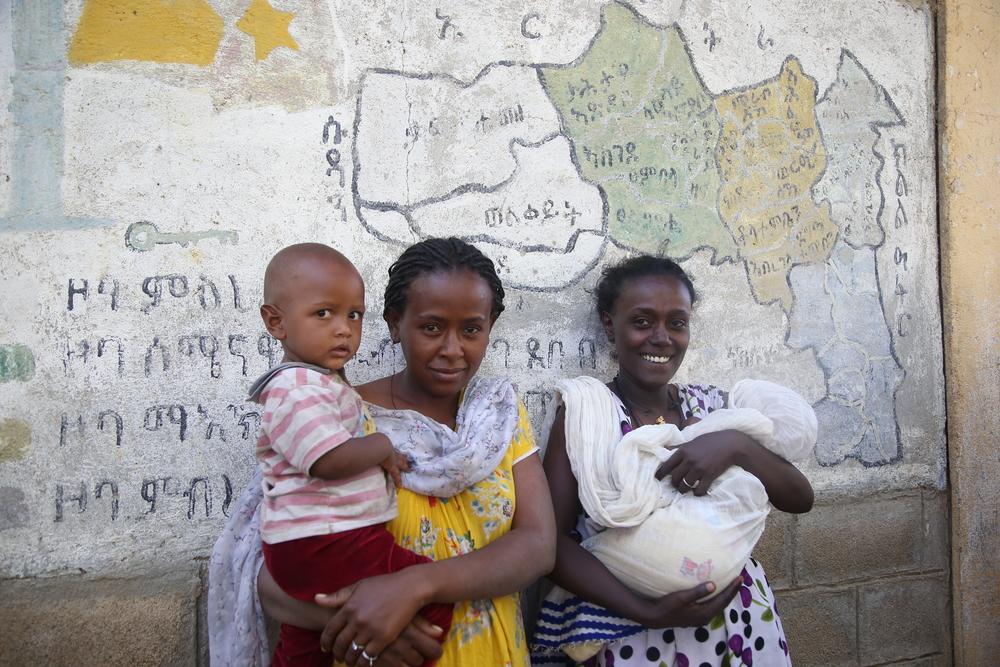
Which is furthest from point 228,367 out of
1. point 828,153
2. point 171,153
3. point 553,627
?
point 828,153

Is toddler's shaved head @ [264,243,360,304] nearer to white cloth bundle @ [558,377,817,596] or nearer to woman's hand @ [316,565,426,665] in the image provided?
woman's hand @ [316,565,426,665]

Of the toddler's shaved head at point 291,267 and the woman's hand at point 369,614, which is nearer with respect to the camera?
the woman's hand at point 369,614

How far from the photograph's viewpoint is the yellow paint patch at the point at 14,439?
6.25 ft

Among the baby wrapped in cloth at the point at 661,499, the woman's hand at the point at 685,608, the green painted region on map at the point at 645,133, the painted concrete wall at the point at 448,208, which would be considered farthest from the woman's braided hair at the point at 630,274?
the woman's hand at the point at 685,608

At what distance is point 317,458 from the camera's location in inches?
55.9

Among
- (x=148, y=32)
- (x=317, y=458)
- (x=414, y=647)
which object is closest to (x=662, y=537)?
(x=414, y=647)

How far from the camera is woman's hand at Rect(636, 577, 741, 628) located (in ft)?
5.68

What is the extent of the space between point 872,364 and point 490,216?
168cm

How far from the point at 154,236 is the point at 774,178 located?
2.16m

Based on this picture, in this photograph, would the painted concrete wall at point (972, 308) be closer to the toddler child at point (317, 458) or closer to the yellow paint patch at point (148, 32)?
the toddler child at point (317, 458)

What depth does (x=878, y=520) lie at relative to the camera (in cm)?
284

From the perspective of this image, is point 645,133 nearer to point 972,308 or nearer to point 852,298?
point 852,298

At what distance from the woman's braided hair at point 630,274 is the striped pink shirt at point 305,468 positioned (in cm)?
108

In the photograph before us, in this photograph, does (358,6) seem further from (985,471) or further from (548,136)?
(985,471)
